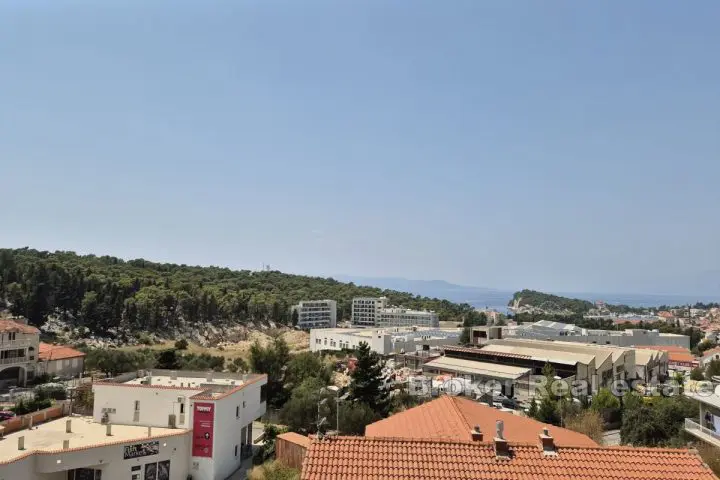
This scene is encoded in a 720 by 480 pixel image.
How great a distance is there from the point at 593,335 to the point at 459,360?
38781mm

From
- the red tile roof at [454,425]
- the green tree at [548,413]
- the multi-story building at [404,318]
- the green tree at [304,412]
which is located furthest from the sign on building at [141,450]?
the multi-story building at [404,318]

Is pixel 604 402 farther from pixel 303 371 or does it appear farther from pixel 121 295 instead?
pixel 121 295

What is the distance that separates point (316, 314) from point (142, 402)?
293 ft

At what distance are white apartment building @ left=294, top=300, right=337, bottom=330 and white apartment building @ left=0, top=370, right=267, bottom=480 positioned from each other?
8176 centimetres

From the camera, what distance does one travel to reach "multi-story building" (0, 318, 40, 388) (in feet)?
133

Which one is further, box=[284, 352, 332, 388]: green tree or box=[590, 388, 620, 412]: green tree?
box=[284, 352, 332, 388]: green tree

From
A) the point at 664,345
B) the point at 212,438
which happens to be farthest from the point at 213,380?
the point at 664,345

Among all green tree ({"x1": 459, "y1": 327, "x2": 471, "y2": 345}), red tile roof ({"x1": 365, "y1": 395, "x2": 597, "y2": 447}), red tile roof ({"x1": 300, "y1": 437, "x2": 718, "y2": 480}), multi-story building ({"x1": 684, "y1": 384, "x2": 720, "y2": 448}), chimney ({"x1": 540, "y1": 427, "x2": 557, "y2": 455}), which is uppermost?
chimney ({"x1": 540, "y1": 427, "x2": 557, "y2": 455})

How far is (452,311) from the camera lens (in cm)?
13838

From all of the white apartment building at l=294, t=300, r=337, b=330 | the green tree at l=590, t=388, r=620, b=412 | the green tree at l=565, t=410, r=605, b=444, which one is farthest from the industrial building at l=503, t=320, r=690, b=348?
the green tree at l=565, t=410, r=605, b=444

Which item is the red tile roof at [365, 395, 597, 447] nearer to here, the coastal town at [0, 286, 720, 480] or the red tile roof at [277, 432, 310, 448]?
the coastal town at [0, 286, 720, 480]

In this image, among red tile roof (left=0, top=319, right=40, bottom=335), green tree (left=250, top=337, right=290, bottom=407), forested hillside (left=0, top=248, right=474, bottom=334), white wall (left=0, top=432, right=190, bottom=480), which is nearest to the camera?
white wall (left=0, top=432, right=190, bottom=480)

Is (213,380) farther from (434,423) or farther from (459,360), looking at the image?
(459,360)

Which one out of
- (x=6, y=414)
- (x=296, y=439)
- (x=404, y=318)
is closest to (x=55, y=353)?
(x=6, y=414)
